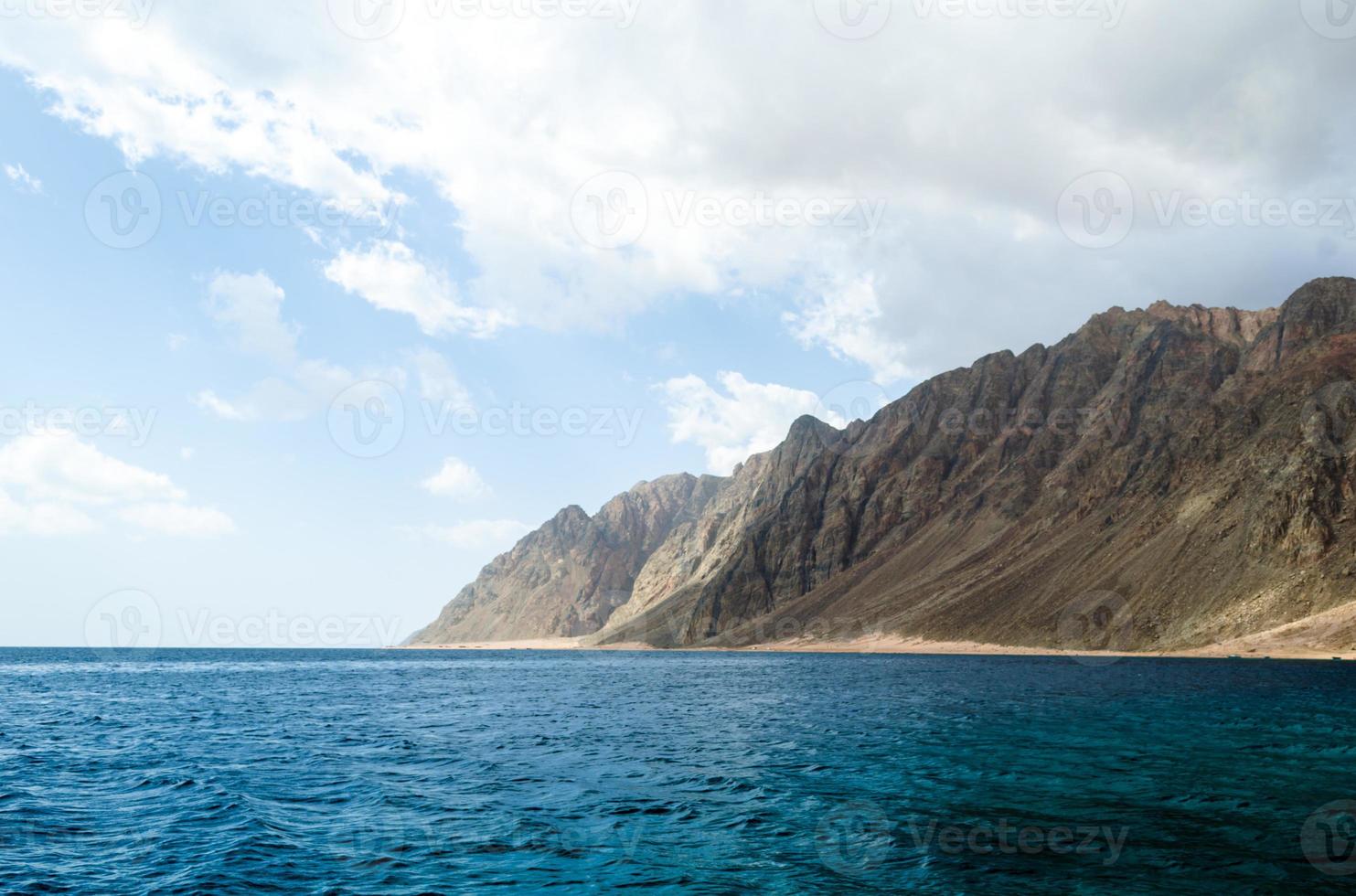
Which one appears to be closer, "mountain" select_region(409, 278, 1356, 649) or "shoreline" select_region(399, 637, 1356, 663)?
"shoreline" select_region(399, 637, 1356, 663)

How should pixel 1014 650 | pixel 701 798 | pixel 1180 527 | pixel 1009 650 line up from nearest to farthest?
pixel 701 798 → pixel 1014 650 → pixel 1009 650 → pixel 1180 527

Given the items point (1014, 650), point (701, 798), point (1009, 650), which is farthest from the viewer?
point (1009, 650)

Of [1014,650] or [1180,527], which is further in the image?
[1180,527]

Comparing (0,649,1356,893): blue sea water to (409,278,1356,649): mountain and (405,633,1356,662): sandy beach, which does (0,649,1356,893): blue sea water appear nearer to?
(405,633,1356,662): sandy beach

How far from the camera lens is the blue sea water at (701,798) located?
19.3m

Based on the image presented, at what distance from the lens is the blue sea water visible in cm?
1934

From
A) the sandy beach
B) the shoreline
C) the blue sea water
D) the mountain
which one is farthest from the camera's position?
the mountain

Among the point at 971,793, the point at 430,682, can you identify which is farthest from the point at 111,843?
the point at 430,682

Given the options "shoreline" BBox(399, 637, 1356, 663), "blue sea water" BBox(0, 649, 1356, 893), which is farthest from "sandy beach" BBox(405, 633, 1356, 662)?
"blue sea water" BBox(0, 649, 1356, 893)

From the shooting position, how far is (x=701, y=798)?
27844mm

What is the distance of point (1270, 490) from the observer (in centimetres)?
13300

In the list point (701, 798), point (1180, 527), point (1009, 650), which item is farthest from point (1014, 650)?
point (701, 798)

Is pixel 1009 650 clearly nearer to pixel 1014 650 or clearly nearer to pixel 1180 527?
pixel 1014 650

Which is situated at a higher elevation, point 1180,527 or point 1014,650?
point 1180,527
